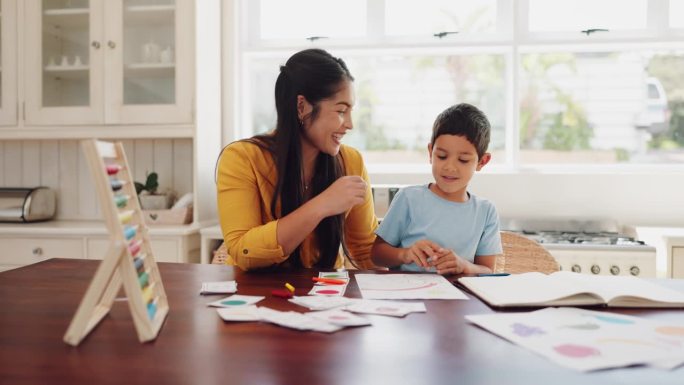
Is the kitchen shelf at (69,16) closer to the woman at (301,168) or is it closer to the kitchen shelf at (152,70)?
the kitchen shelf at (152,70)

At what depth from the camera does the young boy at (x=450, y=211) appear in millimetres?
1587

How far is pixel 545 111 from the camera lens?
10.5 feet

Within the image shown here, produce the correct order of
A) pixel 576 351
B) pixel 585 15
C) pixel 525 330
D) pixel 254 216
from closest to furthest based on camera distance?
1. pixel 576 351
2. pixel 525 330
3. pixel 254 216
4. pixel 585 15

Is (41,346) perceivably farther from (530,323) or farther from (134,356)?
(530,323)

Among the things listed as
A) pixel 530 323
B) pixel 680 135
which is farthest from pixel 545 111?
pixel 530 323

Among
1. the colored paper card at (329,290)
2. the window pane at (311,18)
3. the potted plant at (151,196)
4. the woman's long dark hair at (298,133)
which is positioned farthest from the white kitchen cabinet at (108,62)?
the colored paper card at (329,290)

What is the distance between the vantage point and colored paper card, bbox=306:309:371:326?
0.92 m

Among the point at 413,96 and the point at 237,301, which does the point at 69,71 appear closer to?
the point at 413,96

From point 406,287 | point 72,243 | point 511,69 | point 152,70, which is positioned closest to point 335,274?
point 406,287

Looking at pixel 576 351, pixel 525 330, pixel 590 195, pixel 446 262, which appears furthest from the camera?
pixel 590 195

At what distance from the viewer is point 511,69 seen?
10.4 ft

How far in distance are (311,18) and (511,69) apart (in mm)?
1160

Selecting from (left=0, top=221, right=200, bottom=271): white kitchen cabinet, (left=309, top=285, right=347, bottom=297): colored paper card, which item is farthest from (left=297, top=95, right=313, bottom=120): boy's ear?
(left=0, top=221, right=200, bottom=271): white kitchen cabinet

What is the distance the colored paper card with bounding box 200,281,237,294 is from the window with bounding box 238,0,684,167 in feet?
7.15
